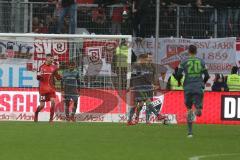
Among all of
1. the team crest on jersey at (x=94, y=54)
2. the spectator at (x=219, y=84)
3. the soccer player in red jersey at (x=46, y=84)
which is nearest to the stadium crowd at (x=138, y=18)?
Answer: the spectator at (x=219, y=84)

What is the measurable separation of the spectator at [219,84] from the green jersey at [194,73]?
7.84m

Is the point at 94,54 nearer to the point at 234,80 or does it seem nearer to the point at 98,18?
the point at 98,18

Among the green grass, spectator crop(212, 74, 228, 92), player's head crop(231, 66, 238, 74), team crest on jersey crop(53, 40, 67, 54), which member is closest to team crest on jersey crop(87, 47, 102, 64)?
team crest on jersey crop(53, 40, 67, 54)

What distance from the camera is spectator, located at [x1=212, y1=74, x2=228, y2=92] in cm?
2519

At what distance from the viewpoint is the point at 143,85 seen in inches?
891

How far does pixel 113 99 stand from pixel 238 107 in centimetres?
370

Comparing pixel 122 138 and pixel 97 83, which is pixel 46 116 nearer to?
pixel 97 83

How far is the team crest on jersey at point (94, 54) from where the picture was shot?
79.6 feet

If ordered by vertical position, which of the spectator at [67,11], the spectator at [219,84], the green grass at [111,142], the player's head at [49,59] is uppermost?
the spectator at [67,11]

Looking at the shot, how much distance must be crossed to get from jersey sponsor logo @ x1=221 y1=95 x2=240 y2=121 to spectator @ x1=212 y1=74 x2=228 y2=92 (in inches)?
65.3

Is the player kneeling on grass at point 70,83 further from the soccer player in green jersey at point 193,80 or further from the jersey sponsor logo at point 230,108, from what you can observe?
the soccer player in green jersey at point 193,80

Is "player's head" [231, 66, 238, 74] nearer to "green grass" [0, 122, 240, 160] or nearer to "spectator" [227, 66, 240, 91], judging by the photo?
"spectator" [227, 66, 240, 91]

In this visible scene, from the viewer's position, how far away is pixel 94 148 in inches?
562

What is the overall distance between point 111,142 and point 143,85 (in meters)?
Result: 7.14
